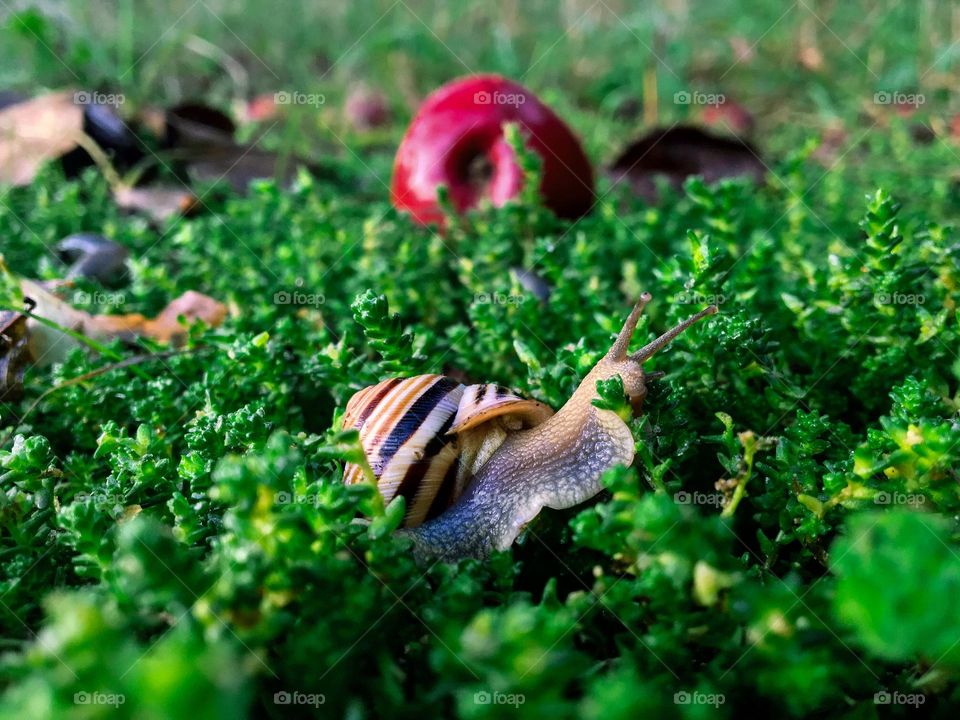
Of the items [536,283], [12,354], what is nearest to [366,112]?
[536,283]

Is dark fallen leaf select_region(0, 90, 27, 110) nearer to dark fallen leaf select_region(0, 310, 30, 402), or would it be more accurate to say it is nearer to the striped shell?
dark fallen leaf select_region(0, 310, 30, 402)

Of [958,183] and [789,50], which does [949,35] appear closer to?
[789,50]

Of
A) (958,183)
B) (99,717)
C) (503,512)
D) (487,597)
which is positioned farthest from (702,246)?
(958,183)

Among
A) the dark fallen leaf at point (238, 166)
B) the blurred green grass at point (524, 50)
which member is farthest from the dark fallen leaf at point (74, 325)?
the blurred green grass at point (524, 50)

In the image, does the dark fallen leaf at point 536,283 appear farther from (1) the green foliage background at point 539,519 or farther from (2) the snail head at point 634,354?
(2) the snail head at point 634,354

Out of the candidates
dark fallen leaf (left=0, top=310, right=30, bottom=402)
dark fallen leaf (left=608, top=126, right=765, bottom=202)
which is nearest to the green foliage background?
dark fallen leaf (left=0, top=310, right=30, bottom=402)

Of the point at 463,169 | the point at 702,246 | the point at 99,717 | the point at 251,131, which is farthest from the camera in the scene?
the point at 251,131
